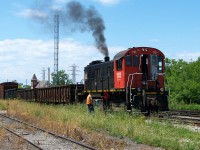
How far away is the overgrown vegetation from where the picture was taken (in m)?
41.2

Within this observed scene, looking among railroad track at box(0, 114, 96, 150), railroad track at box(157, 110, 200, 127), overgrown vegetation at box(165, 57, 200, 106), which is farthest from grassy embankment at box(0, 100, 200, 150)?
overgrown vegetation at box(165, 57, 200, 106)

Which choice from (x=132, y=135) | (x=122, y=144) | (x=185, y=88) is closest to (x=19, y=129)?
(x=132, y=135)

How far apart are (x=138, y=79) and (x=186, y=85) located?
77.1 feet

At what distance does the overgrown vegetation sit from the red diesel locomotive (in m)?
20.7

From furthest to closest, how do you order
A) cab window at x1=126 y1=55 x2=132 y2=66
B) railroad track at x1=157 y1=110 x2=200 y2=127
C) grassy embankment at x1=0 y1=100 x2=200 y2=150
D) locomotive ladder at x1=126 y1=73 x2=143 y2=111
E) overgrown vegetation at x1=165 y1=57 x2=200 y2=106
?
overgrown vegetation at x1=165 y1=57 x2=200 y2=106
cab window at x1=126 y1=55 x2=132 y2=66
locomotive ladder at x1=126 y1=73 x2=143 y2=111
railroad track at x1=157 y1=110 x2=200 y2=127
grassy embankment at x1=0 y1=100 x2=200 y2=150

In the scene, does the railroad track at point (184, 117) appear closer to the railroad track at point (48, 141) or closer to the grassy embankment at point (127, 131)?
the grassy embankment at point (127, 131)

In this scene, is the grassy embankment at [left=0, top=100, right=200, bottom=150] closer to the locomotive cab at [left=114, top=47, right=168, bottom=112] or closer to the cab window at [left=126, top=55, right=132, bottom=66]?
the locomotive cab at [left=114, top=47, right=168, bottom=112]

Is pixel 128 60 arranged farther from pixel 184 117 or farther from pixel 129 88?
pixel 184 117

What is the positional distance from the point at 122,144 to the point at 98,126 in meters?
4.73

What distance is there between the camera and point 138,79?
20.1 m

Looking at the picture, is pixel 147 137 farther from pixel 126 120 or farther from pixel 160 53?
pixel 160 53

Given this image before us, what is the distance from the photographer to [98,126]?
50.0ft

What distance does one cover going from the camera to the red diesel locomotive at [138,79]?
63.1 feet

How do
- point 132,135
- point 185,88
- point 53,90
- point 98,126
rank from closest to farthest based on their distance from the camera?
point 132,135 → point 98,126 → point 53,90 → point 185,88
